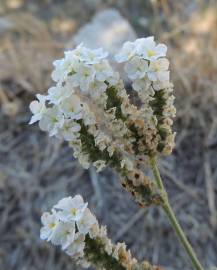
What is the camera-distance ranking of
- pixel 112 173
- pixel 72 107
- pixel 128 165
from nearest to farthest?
pixel 72 107
pixel 128 165
pixel 112 173

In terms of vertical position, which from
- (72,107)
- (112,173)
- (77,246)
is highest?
(112,173)

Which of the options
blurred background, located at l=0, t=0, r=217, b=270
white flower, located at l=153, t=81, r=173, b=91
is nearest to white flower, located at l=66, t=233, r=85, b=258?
white flower, located at l=153, t=81, r=173, b=91

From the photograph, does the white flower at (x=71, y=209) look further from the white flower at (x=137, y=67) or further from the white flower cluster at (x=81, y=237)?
the white flower at (x=137, y=67)

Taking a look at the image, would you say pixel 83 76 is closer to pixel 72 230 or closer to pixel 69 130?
pixel 69 130

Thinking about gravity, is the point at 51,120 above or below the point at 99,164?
above

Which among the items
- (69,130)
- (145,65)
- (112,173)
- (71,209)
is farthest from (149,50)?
(112,173)

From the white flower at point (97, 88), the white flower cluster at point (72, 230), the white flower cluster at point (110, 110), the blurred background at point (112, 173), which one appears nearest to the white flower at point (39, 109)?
the white flower cluster at point (110, 110)

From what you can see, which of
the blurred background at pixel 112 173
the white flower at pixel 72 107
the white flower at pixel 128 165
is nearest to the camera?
the white flower at pixel 72 107
